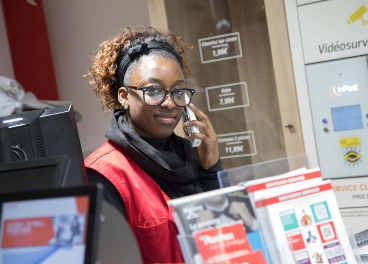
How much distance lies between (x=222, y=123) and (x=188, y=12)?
2.53 ft

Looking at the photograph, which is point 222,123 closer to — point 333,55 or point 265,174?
point 333,55

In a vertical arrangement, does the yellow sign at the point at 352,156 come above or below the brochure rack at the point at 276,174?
below

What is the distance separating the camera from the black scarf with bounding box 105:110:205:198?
1898mm

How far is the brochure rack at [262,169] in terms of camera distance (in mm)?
1188

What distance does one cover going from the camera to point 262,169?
1.22 metres

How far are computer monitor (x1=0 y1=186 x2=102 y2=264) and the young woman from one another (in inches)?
30.5

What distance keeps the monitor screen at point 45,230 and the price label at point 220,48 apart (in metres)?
2.66

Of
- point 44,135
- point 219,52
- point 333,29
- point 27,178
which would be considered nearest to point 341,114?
point 333,29

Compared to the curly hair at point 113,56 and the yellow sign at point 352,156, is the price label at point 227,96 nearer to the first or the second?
the yellow sign at point 352,156

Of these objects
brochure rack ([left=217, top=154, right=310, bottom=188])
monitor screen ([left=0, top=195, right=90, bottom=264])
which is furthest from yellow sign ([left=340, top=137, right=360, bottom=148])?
monitor screen ([left=0, top=195, right=90, bottom=264])

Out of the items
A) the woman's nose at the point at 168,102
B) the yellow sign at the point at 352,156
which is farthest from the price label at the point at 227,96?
the woman's nose at the point at 168,102

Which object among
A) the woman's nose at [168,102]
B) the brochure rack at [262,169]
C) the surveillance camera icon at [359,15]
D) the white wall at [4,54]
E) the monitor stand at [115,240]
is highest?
the white wall at [4,54]

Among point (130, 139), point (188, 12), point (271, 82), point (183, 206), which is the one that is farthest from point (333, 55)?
point (183, 206)

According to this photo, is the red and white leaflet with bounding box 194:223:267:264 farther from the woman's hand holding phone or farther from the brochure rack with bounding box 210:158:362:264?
the woman's hand holding phone
